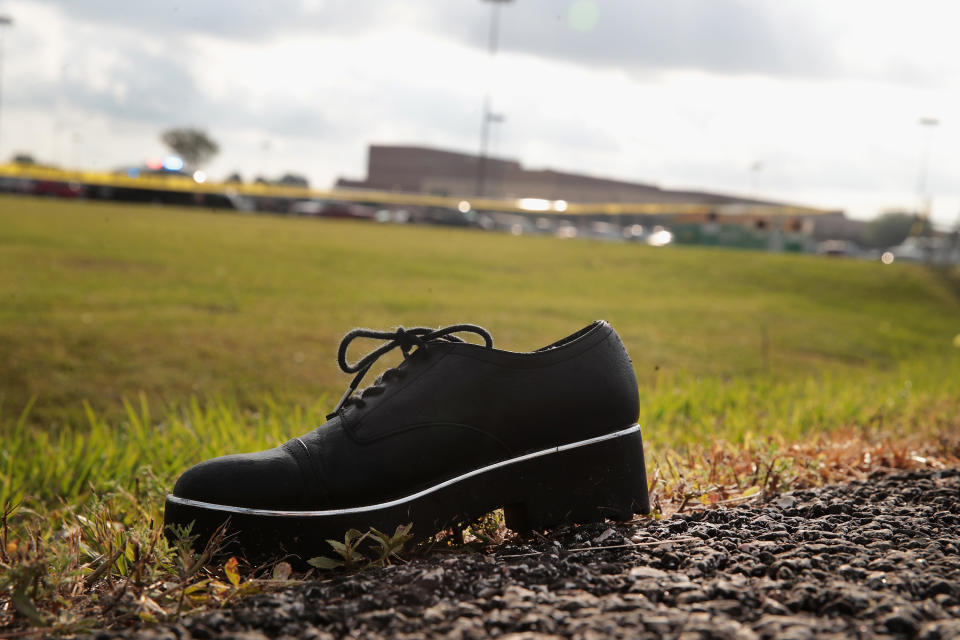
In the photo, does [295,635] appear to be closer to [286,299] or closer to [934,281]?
[286,299]

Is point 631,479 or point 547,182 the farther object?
point 547,182

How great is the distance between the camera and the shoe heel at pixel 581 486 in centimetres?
197

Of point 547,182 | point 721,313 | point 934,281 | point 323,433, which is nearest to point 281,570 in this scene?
point 323,433

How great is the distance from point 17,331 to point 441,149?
7249cm

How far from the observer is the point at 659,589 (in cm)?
155

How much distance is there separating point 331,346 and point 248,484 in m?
6.28

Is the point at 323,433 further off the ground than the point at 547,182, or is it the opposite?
the point at 547,182

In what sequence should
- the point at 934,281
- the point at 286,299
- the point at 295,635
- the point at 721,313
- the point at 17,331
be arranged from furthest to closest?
1. the point at 934,281
2. the point at 721,313
3. the point at 286,299
4. the point at 17,331
5. the point at 295,635

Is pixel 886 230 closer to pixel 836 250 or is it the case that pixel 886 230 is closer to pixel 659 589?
pixel 836 250

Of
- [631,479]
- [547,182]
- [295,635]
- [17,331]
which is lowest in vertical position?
[17,331]

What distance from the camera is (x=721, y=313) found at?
12734 mm

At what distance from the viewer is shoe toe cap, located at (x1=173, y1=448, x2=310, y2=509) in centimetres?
177

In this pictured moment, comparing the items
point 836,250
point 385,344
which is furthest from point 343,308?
point 836,250

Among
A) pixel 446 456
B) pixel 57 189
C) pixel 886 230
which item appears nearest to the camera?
pixel 446 456
